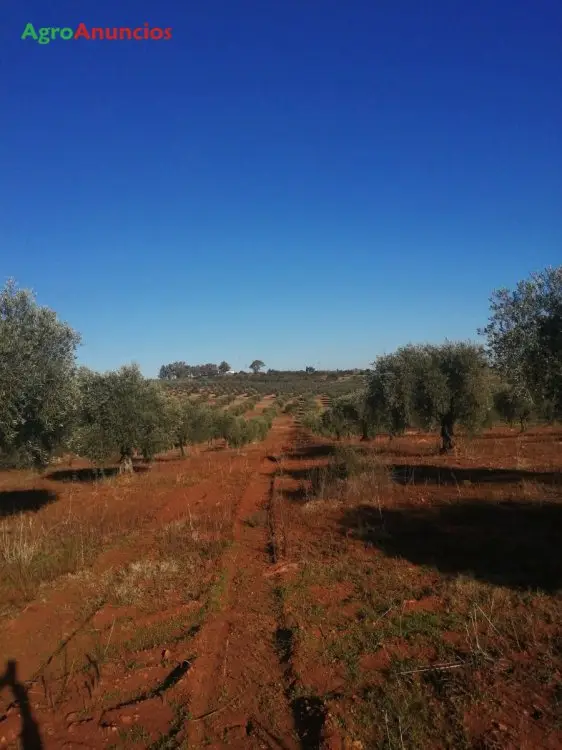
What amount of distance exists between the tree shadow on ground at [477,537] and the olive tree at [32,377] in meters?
8.83

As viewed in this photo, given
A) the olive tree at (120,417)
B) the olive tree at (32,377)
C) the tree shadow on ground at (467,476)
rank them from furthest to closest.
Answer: the olive tree at (120,417), the tree shadow on ground at (467,476), the olive tree at (32,377)

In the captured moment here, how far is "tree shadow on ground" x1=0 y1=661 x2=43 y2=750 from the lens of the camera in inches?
195

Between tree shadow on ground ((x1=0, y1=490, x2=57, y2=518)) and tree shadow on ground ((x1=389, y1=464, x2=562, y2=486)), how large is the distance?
44.9ft

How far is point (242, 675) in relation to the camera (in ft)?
19.7

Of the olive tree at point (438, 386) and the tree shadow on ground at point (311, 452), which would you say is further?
the tree shadow on ground at point (311, 452)

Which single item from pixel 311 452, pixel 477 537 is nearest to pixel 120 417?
pixel 311 452

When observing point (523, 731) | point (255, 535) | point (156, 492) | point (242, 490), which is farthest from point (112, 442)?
point (523, 731)

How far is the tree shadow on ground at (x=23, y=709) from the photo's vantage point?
4.95 metres

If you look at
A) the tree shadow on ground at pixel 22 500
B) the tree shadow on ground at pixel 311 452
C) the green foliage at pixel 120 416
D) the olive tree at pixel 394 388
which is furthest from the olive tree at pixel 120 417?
the olive tree at pixel 394 388

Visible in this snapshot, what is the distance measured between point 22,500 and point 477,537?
57.0 feet

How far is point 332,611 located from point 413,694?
8.15 ft

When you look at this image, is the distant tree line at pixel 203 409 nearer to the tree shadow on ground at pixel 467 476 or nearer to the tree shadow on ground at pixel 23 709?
the tree shadow on ground at pixel 467 476

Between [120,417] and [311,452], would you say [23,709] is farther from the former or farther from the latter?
[311,452]

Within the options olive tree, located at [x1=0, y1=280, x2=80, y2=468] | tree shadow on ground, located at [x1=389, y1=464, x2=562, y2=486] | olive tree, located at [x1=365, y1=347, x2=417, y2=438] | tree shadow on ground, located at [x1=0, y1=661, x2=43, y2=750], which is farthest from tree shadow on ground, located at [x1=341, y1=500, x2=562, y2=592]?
olive tree, located at [x1=365, y1=347, x2=417, y2=438]
